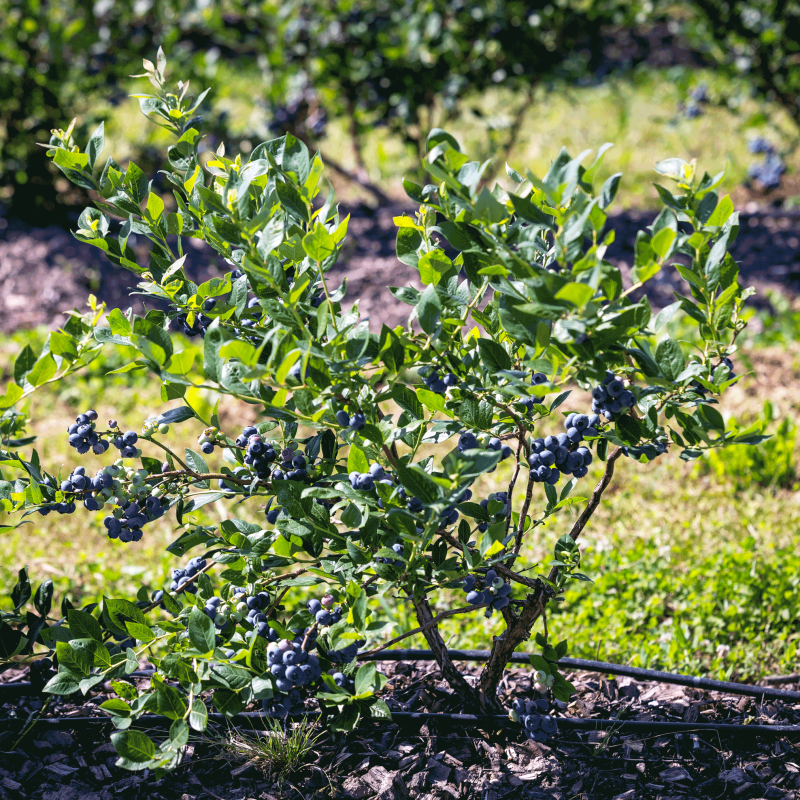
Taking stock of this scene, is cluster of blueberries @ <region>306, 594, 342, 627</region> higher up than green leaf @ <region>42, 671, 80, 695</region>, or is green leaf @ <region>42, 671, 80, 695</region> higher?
cluster of blueberries @ <region>306, 594, 342, 627</region>

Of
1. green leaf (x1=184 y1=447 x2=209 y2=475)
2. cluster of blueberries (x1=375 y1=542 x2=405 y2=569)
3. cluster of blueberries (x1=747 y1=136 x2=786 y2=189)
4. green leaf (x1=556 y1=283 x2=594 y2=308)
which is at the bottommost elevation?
cluster of blueberries (x1=375 y1=542 x2=405 y2=569)

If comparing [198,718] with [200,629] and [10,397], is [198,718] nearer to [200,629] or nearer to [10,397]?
[200,629]

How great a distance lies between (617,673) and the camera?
198 cm

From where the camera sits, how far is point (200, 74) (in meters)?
5.19

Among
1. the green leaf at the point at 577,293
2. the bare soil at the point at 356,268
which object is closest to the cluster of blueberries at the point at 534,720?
the green leaf at the point at 577,293

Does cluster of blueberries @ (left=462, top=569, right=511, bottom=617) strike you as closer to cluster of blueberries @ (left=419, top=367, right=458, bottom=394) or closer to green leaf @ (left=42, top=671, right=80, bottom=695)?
cluster of blueberries @ (left=419, top=367, right=458, bottom=394)

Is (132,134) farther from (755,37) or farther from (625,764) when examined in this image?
(625,764)

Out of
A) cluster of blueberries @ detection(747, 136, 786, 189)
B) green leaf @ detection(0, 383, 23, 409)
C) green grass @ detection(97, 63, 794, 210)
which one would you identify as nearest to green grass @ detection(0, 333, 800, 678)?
green leaf @ detection(0, 383, 23, 409)

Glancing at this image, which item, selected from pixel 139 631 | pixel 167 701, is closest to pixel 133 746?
pixel 167 701

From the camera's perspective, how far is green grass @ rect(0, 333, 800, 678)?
2361 mm

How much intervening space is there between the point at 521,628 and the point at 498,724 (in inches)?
10.3

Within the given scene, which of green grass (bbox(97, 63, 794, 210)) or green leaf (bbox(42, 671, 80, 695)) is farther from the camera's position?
green grass (bbox(97, 63, 794, 210))

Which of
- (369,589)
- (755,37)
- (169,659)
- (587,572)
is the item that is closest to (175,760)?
(169,659)

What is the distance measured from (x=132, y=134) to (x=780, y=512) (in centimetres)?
575
